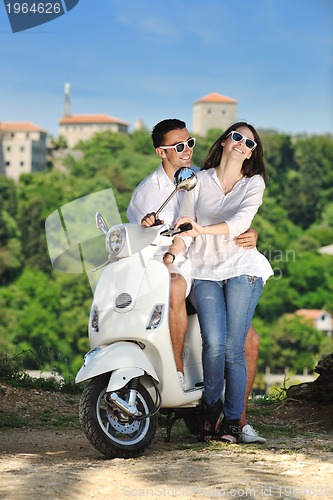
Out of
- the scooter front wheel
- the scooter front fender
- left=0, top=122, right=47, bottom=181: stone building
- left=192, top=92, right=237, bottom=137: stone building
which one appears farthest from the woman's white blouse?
left=192, top=92, right=237, bottom=137: stone building

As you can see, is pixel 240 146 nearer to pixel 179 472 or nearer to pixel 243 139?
pixel 243 139

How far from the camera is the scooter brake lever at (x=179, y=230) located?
375 cm

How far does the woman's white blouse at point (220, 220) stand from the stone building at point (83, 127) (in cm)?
11502

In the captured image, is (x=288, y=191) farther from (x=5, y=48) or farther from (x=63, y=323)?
(x=5, y=48)

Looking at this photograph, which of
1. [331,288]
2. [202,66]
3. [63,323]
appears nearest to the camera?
[63,323]

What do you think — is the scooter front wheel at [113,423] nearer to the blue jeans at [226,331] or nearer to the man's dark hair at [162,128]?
Result: the blue jeans at [226,331]

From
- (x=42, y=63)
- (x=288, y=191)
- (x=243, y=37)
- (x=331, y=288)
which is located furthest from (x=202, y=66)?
(x=331, y=288)

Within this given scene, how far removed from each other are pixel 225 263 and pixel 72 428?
5.20 ft

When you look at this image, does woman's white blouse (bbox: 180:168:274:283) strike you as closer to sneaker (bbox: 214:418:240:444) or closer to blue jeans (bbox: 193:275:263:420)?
blue jeans (bbox: 193:275:263:420)

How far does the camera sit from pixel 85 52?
134 meters

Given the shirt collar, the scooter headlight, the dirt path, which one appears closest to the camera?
the dirt path

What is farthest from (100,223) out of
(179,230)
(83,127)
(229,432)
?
(83,127)

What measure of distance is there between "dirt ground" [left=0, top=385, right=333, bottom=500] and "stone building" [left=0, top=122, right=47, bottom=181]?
330ft

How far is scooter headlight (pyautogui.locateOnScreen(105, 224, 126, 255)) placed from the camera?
150 inches
